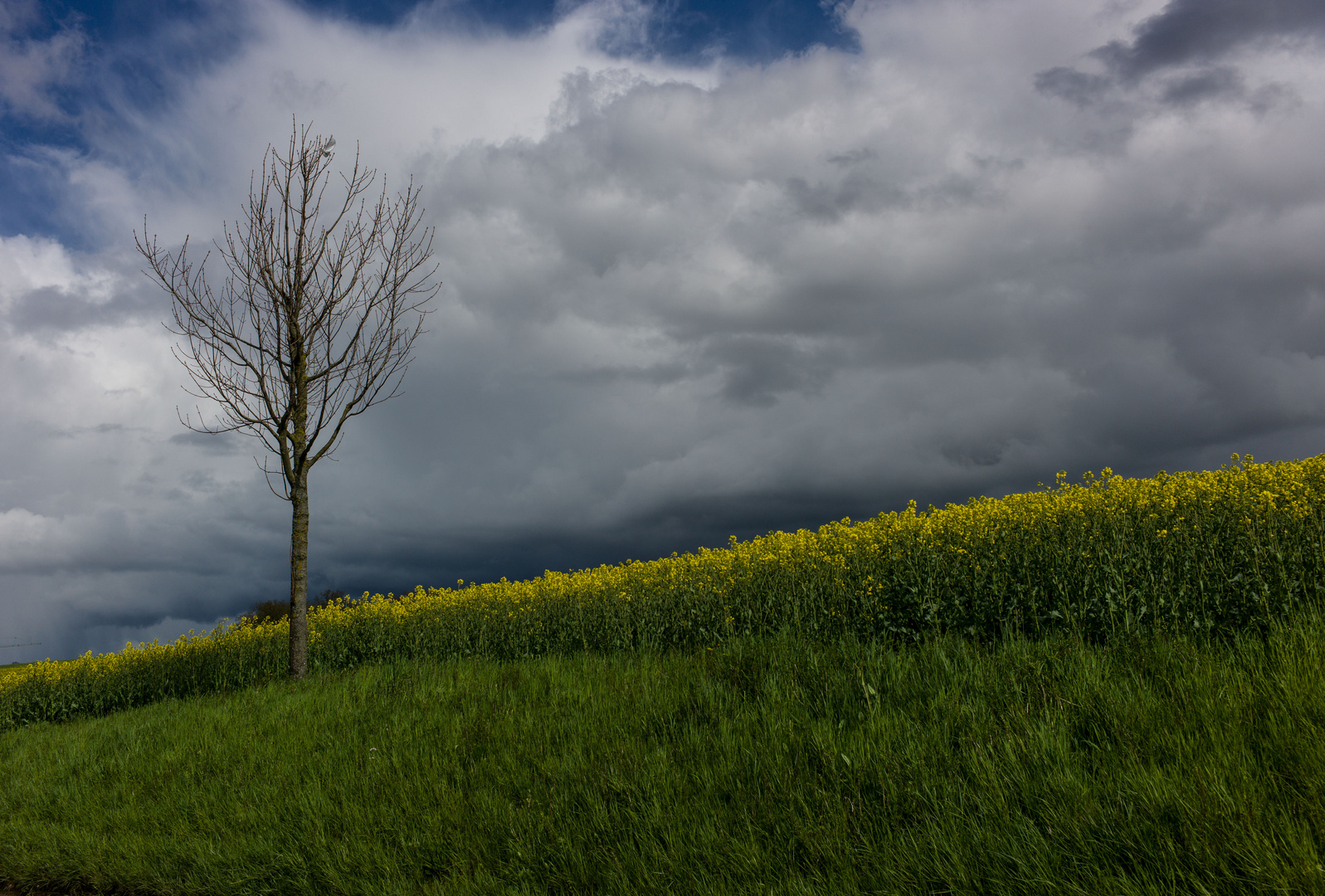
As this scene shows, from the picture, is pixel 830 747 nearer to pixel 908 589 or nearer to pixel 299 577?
pixel 908 589

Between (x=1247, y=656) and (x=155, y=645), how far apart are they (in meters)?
21.6

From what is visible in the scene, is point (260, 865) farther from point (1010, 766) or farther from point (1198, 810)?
point (1198, 810)

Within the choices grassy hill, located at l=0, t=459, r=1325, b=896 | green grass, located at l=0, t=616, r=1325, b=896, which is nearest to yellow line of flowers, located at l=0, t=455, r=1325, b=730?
grassy hill, located at l=0, t=459, r=1325, b=896

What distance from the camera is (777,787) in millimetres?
3662

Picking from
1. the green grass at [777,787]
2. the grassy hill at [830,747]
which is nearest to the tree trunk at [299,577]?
the grassy hill at [830,747]

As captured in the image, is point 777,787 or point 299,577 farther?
point 299,577

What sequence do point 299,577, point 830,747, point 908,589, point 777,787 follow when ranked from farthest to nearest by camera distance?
1. point 299,577
2. point 908,589
3. point 830,747
4. point 777,787

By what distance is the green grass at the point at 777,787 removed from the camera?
278cm

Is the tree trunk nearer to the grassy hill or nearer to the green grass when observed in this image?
the grassy hill

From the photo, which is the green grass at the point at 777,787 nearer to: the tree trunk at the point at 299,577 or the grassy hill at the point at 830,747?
the grassy hill at the point at 830,747

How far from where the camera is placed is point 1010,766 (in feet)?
11.0

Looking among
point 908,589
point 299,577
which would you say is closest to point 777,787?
point 908,589

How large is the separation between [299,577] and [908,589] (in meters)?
9.13

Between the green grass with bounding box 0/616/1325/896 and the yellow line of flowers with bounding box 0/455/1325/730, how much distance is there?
1.28 m
